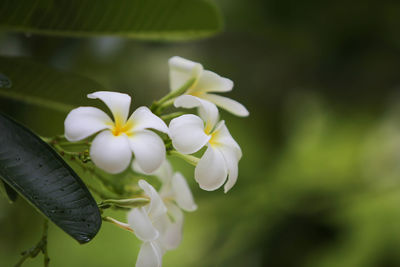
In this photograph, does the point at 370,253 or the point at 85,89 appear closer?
the point at 85,89

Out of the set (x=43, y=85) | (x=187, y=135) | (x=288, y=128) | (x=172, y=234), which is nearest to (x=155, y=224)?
(x=172, y=234)

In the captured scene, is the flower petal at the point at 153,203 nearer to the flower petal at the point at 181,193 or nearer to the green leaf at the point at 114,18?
the flower petal at the point at 181,193

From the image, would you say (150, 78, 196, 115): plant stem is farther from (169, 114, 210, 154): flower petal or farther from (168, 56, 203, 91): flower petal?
(169, 114, 210, 154): flower petal

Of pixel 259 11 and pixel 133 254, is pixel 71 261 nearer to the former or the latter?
pixel 133 254

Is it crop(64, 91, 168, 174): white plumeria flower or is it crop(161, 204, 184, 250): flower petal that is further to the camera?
crop(161, 204, 184, 250): flower petal

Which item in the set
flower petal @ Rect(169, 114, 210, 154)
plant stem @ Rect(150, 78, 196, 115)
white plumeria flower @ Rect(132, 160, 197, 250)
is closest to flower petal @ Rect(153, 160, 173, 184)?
white plumeria flower @ Rect(132, 160, 197, 250)

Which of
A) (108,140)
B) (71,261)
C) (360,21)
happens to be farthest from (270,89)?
(108,140)
